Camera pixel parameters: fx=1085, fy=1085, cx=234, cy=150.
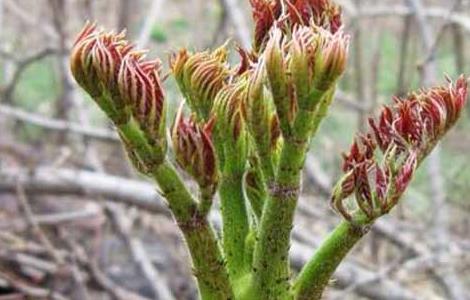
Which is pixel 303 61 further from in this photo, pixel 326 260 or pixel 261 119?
pixel 326 260

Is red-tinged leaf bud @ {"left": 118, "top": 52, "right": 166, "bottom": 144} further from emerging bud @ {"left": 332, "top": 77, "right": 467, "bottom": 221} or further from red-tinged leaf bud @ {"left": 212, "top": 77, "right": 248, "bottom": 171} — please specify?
emerging bud @ {"left": 332, "top": 77, "right": 467, "bottom": 221}

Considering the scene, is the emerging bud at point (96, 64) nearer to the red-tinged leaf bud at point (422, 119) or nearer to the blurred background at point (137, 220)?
the red-tinged leaf bud at point (422, 119)

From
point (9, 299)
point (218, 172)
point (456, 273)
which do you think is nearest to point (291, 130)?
point (218, 172)

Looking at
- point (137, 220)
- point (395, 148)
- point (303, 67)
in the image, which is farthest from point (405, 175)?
point (137, 220)

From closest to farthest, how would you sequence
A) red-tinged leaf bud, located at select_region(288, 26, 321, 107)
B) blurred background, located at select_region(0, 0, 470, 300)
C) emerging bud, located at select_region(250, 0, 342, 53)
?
red-tinged leaf bud, located at select_region(288, 26, 321, 107) < emerging bud, located at select_region(250, 0, 342, 53) < blurred background, located at select_region(0, 0, 470, 300)

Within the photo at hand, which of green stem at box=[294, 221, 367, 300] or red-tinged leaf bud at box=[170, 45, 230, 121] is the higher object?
red-tinged leaf bud at box=[170, 45, 230, 121]

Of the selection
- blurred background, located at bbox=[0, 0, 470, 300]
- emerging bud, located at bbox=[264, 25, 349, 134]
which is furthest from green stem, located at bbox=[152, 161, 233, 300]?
blurred background, located at bbox=[0, 0, 470, 300]
